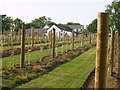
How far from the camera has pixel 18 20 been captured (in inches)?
2899

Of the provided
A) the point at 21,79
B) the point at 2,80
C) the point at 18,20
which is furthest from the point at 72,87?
the point at 18,20

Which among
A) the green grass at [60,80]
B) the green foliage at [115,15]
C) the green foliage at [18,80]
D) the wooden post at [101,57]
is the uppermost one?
the green foliage at [115,15]

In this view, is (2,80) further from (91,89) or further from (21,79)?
(91,89)

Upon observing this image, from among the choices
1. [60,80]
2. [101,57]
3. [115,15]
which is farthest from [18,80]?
[115,15]

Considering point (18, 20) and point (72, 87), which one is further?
point (18, 20)

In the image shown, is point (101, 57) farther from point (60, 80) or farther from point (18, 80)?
point (60, 80)

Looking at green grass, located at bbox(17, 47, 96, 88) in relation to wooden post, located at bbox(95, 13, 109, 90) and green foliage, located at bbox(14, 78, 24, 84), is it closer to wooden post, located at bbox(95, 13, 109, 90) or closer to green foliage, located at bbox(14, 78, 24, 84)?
green foliage, located at bbox(14, 78, 24, 84)

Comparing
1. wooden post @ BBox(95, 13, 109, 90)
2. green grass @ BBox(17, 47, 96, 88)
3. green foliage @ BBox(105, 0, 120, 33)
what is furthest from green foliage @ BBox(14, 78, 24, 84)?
green foliage @ BBox(105, 0, 120, 33)

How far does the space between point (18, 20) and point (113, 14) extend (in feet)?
111

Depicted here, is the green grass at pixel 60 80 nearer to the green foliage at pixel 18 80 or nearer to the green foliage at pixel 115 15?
the green foliage at pixel 18 80

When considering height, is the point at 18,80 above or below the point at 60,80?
above

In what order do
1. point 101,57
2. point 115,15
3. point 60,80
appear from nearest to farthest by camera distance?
1. point 101,57
2. point 60,80
3. point 115,15

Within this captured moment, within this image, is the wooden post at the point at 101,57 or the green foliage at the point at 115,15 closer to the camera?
the wooden post at the point at 101,57

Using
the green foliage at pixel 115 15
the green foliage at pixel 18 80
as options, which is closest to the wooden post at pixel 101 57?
the green foliage at pixel 18 80
